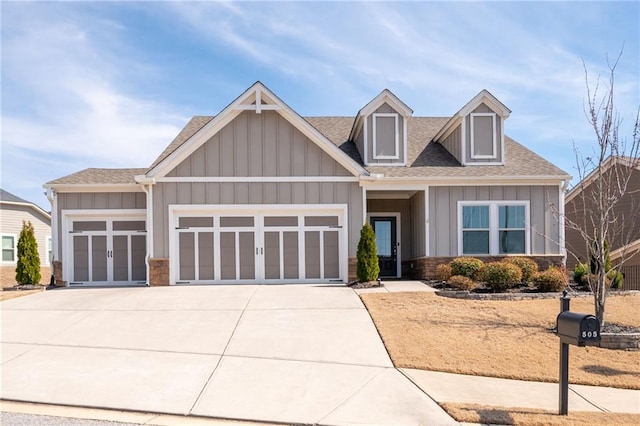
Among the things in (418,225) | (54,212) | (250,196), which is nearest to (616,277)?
(418,225)

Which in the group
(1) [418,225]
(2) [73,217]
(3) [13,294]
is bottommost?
(3) [13,294]

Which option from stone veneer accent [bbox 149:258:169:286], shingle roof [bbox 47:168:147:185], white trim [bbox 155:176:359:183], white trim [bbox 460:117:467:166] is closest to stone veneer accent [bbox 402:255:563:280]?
white trim [bbox 460:117:467:166]

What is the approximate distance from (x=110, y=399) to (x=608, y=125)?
1111 centimetres

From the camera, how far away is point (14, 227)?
103 feet

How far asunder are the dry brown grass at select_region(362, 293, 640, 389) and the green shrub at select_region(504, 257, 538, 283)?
2272mm

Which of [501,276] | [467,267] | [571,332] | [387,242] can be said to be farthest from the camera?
[387,242]

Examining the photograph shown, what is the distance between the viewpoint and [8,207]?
103 feet

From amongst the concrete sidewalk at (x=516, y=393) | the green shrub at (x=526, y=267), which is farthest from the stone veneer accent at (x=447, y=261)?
the concrete sidewalk at (x=516, y=393)

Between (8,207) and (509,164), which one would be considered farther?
(8,207)

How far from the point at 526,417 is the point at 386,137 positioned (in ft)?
48.3

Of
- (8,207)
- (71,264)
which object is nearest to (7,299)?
(71,264)

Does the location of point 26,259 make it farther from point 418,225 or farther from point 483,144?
point 483,144

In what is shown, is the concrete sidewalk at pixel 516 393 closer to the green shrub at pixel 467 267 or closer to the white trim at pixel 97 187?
the green shrub at pixel 467 267

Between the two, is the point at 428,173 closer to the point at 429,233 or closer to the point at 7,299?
the point at 429,233
